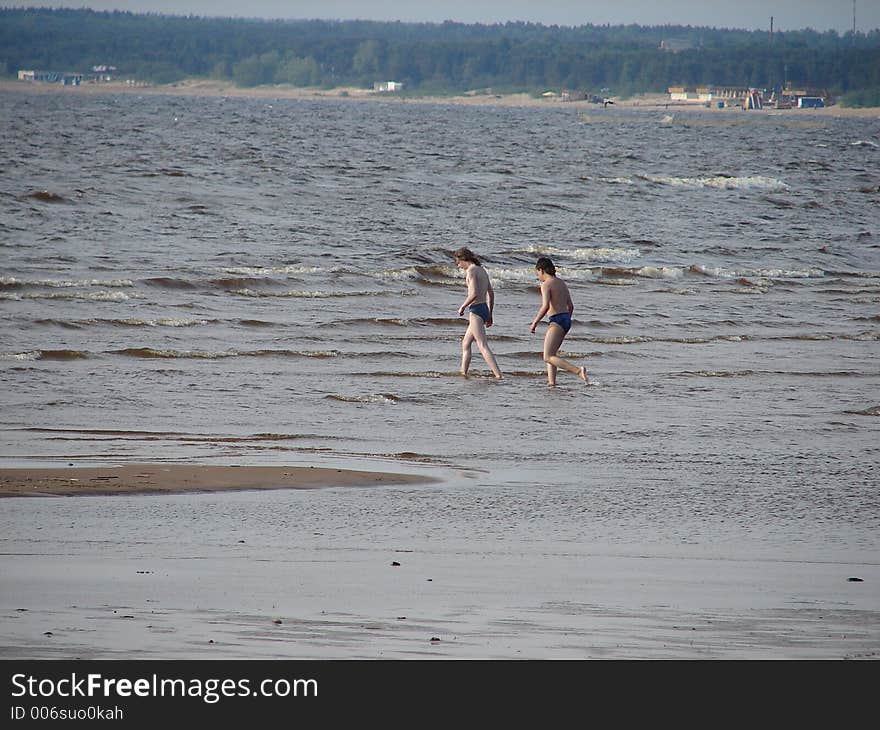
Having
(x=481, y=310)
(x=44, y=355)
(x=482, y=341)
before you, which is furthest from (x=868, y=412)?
(x=44, y=355)

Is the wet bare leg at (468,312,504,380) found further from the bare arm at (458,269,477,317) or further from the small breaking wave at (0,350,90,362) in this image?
the small breaking wave at (0,350,90,362)

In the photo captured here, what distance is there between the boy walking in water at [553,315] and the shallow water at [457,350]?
272 millimetres

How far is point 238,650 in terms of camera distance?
4.82 metres

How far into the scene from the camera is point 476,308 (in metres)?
13.7

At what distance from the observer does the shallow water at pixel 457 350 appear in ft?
27.2

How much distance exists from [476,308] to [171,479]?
5.95 m

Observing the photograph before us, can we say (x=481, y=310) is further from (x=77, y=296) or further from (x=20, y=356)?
(x=77, y=296)

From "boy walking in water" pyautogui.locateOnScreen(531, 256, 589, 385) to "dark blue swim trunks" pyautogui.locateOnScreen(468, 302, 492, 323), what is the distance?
2.01ft

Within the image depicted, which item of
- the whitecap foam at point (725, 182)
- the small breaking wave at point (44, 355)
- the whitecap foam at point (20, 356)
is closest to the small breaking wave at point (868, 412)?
the small breaking wave at point (44, 355)

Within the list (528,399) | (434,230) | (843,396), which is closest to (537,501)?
(528,399)

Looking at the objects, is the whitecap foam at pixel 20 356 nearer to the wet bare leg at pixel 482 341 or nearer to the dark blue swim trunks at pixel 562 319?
the wet bare leg at pixel 482 341

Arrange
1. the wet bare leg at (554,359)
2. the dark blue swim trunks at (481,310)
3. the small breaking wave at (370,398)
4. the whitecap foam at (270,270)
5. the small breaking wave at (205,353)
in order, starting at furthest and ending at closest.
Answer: the whitecap foam at (270,270), the small breaking wave at (205,353), the dark blue swim trunks at (481,310), the wet bare leg at (554,359), the small breaking wave at (370,398)

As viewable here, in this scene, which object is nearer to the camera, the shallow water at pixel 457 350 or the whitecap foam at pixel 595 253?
the shallow water at pixel 457 350

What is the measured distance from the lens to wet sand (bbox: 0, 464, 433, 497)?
796 centimetres
